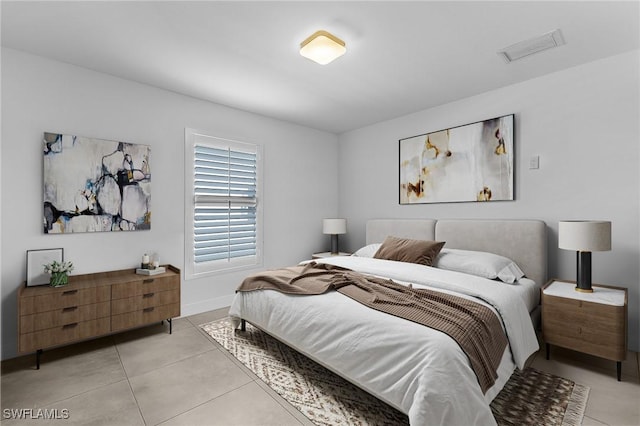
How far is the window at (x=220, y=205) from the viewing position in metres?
3.53

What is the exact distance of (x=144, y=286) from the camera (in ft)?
9.22

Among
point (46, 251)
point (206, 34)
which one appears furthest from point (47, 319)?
point (206, 34)

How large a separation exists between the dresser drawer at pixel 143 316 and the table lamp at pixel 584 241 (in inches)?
142

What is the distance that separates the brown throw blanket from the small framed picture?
1759 mm

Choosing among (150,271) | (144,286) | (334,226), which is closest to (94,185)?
(150,271)

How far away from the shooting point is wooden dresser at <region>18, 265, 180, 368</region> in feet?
7.45

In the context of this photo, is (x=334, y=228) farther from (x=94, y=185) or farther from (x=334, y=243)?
(x=94, y=185)

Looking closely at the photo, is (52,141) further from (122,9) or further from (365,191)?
(365,191)

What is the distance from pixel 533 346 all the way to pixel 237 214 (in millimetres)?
3344

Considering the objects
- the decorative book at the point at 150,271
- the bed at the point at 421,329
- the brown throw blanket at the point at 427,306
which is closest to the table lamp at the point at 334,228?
the bed at the point at 421,329

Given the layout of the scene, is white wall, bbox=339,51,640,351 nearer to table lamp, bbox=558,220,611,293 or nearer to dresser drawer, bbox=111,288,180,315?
table lamp, bbox=558,220,611,293

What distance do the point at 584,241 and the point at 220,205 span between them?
3.67 meters

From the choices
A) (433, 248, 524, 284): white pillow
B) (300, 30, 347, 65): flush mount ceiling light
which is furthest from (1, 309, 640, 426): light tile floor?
(300, 30, 347, 65): flush mount ceiling light

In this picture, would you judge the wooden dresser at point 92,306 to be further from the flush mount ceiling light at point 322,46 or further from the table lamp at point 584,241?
the table lamp at point 584,241
